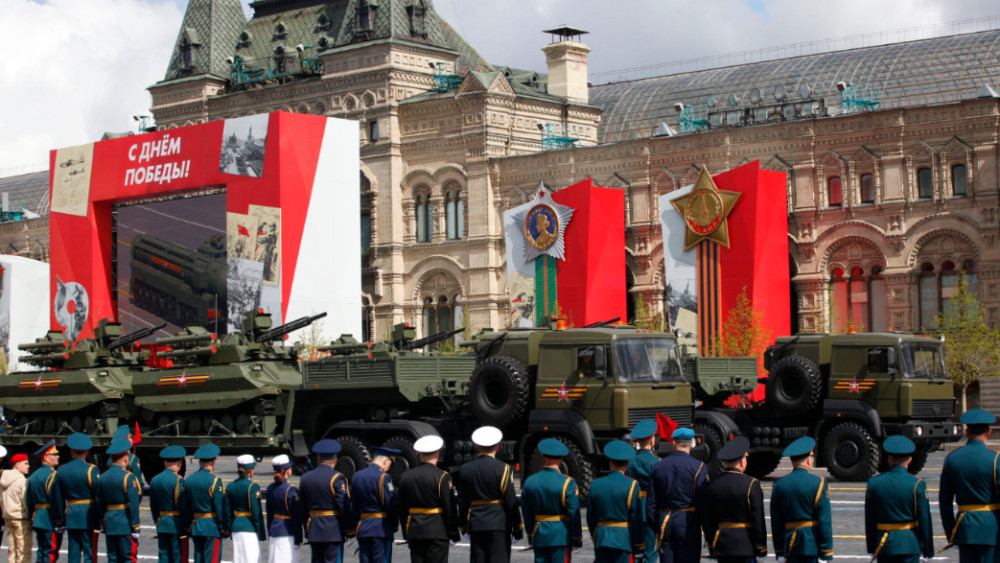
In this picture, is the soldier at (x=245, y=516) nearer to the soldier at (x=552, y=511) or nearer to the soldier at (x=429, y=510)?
the soldier at (x=429, y=510)

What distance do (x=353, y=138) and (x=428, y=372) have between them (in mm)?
34014

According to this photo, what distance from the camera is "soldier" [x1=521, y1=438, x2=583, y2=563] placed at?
1345 centimetres

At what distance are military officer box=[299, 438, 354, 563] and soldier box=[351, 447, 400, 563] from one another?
378mm

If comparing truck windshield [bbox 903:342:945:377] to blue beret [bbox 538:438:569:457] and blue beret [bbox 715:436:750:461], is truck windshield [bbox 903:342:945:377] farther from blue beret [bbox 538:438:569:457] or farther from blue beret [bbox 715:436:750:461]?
blue beret [bbox 538:438:569:457]

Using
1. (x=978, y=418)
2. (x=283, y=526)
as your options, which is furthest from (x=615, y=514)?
(x=283, y=526)

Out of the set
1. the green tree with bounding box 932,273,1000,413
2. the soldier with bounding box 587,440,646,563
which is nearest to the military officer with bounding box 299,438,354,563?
the soldier with bounding box 587,440,646,563

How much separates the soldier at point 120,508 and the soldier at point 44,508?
3.64ft

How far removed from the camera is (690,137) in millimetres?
53531

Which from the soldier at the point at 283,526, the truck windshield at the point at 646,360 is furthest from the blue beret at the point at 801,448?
the truck windshield at the point at 646,360

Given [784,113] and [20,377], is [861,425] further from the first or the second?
[784,113]

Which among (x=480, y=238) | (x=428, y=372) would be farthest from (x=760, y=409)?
(x=480, y=238)

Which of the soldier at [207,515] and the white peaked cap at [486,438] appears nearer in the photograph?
the white peaked cap at [486,438]

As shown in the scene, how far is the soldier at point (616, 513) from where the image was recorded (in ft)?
A: 44.2

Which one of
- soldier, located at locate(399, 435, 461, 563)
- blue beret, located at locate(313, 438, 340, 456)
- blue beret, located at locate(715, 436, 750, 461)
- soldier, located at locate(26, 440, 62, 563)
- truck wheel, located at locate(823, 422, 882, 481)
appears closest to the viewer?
blue beret, located at locate(715, 436, 750, 461)
